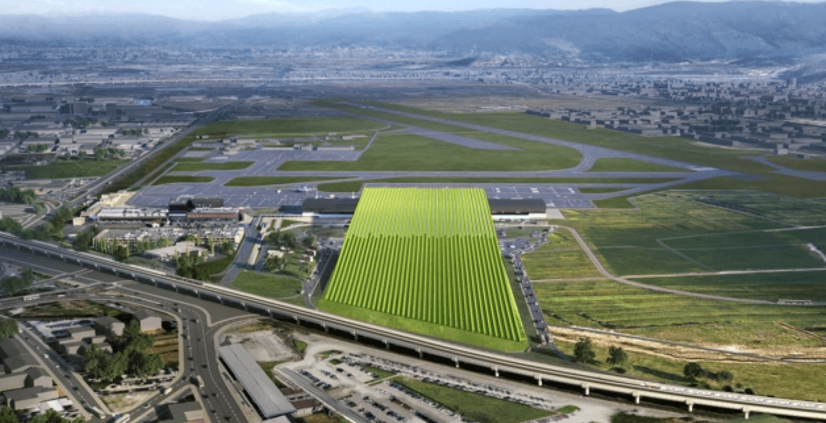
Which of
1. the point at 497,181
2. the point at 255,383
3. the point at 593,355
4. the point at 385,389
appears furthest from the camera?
the point at 497,181

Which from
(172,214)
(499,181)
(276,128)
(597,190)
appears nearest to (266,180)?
(172,214)

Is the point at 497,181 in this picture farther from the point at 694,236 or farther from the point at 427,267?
the point at 427,267

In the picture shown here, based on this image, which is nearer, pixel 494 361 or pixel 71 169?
pixel 494 361

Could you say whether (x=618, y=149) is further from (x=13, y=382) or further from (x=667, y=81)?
(x=667, y=81)

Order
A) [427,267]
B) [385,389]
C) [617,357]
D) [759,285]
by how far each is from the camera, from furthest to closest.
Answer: [759,285] < [427,267] < [617,357] < [385,389]

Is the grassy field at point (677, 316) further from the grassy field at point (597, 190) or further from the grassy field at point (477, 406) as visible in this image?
the grassy field at point (597, 190)

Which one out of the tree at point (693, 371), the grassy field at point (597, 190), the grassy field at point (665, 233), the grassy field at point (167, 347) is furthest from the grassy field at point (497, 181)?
A: the tree at point (693, 371)

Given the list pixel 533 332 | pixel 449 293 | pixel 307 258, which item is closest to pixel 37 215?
pixel 307 258

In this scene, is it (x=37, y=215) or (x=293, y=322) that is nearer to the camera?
(x=293, y=322)
